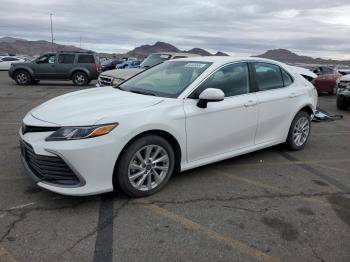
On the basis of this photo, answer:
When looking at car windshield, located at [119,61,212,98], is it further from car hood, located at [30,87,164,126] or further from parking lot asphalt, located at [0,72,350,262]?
parking lot asphalt, located at [0,72,350,262]

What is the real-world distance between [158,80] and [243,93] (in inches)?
47.0

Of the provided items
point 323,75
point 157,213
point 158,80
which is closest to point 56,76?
point 323,75

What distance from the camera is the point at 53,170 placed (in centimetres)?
392

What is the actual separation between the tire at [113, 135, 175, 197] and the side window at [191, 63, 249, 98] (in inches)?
34.9

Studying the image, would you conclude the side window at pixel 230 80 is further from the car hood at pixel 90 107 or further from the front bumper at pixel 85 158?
the front bumper at pixel 85 158

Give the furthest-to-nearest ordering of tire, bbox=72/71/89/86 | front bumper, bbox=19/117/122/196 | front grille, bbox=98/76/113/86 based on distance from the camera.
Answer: tire, bbox=72/71/89/86 → front grille, bbox=98/76/113/86 → front bumper, bbox=19/117/122/196

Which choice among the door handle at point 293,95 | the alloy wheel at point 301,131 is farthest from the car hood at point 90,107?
the alloy wheel at point 301,131

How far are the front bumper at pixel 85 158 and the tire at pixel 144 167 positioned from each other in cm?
13

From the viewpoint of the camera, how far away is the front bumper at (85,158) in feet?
12.5

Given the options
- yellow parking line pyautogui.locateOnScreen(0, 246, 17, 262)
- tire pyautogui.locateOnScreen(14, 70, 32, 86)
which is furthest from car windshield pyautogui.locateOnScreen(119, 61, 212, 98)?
tire pyautogui.locateOnScreen(14, 70, 32, 86)

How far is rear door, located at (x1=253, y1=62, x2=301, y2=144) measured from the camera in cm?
557

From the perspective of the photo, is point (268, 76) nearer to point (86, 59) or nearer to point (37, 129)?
point (37, 129)

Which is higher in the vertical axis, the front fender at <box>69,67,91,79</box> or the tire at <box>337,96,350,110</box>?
the front fender at <box>69,67,91,79</box>

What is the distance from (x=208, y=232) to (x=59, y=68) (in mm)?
17608
